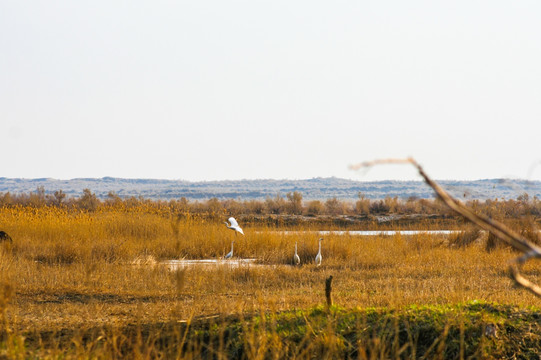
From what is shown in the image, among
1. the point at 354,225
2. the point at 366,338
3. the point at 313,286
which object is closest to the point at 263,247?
the point at 313,286

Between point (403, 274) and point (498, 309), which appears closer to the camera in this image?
point (498, 309)

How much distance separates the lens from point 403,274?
12.5m

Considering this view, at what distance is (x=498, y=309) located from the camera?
7.00 meters

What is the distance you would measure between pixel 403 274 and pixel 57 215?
11.9 m

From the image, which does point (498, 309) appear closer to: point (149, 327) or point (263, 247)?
point (149, 327)

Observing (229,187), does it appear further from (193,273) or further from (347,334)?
(347,334)

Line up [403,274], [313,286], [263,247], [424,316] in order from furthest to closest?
[263,247], [403,274], [313,286], [424,316]

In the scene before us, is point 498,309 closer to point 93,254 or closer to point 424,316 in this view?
point 424,316

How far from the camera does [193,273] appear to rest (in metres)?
12.0

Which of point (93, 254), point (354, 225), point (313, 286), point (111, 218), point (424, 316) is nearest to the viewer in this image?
point (424, 316)

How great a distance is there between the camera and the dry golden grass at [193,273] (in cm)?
766

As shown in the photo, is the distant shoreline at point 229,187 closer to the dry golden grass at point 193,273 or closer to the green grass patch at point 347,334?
the dry golden grass at point 193,273

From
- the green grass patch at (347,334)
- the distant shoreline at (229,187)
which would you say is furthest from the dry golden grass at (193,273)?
the distant shoreline at (229,187)

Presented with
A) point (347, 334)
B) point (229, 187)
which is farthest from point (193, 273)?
point (229, 187)
